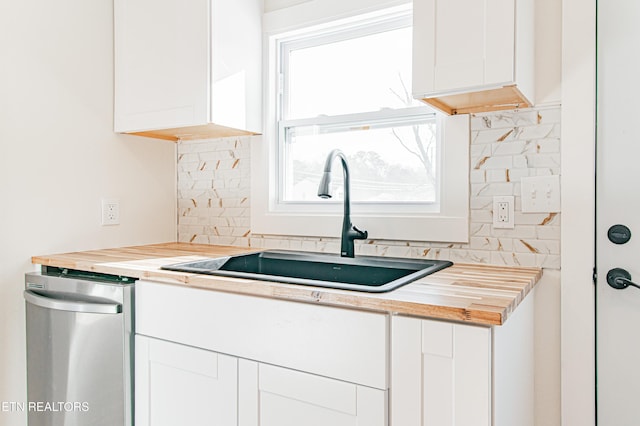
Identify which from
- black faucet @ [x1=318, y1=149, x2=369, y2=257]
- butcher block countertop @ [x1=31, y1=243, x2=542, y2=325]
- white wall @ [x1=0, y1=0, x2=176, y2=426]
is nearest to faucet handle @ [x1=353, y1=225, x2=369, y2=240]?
Answer: black faucet @ [x1=318, y1=149, x2=369, y2=257]

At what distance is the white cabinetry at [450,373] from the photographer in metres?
0.93

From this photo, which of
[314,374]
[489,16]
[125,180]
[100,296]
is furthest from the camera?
[125,180]

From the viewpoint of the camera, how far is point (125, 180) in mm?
2143

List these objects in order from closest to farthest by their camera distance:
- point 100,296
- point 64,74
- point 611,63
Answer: point 611,63 < point 100,296 < point 64,74

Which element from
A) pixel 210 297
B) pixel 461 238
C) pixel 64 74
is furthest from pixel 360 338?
pixel 64 74

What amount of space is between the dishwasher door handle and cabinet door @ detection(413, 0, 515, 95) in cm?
123

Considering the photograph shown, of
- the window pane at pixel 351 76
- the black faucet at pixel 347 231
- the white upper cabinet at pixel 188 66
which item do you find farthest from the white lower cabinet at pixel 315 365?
the window pane at pixel 351 76

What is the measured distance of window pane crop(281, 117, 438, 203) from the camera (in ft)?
5.91

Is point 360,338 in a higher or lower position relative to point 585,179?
lower

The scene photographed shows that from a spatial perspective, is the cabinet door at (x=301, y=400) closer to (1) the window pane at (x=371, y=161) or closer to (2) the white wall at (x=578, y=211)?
(2) the white wall at (x=578, y=211)

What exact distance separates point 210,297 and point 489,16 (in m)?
1.15

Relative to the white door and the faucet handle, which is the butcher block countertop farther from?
the faucet handle

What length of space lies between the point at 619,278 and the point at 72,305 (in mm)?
1793

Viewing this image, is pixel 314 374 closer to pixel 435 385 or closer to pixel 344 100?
pixel 435 385
